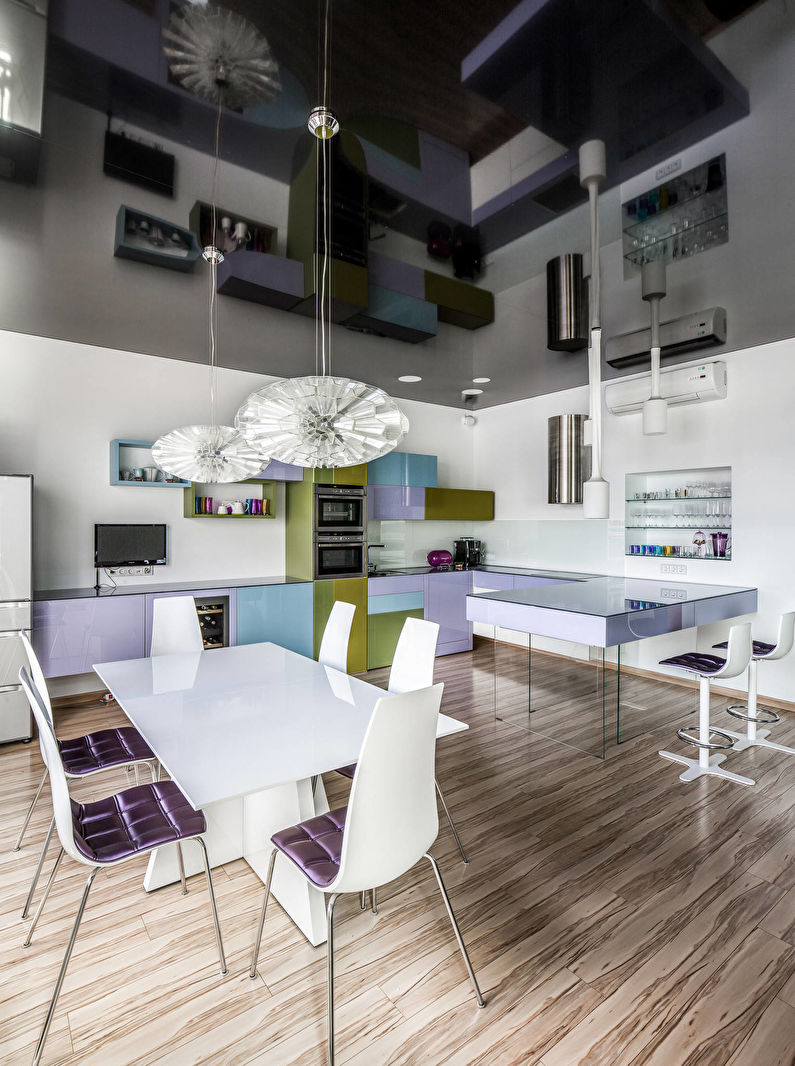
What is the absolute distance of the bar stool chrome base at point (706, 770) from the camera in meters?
3.05

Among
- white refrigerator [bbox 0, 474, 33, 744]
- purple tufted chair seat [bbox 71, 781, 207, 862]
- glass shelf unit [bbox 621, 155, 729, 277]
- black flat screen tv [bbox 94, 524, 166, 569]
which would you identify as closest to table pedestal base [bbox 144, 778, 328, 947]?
purple tufted chair seat [bbox 71, 781, 207, 862]

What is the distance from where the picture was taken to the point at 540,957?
1.80 metres

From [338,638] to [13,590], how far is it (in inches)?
83.3

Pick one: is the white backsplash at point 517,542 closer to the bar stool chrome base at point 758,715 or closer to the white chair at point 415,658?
the bar stool chrome base at point 758,715

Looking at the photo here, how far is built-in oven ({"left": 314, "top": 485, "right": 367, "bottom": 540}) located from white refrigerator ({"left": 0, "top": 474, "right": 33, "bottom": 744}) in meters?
2.23

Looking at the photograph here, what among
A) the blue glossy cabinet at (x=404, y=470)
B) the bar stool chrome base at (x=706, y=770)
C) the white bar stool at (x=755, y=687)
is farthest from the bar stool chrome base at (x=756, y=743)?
the blue glossy cabinet at (x=404, y=470)

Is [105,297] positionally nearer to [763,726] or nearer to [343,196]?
[343,196]

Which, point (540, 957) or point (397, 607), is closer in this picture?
point (540, 957)

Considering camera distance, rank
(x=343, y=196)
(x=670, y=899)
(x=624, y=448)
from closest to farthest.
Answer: (x=670, y=899), (x=343, y=196), (x=624, y=448)

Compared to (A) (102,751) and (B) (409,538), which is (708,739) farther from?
(B) (409,538)

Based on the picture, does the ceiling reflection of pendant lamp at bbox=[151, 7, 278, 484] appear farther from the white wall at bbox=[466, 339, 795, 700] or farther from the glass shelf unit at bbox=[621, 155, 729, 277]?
the white wall at bbox=[466, 339, 795, 700]

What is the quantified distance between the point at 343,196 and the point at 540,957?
3.91 metres

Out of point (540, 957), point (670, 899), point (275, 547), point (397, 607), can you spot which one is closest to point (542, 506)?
point (397, 607)

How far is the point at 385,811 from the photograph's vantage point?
1.46m
